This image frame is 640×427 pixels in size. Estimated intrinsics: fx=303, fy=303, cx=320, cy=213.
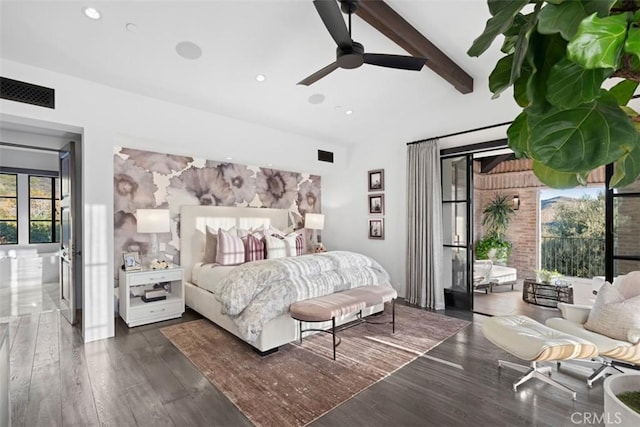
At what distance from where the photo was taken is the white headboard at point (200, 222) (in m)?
4.63

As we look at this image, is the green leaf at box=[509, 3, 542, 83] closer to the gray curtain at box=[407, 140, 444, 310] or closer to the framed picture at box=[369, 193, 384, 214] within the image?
the gray curtain at box=[407, 140, 444, 310]

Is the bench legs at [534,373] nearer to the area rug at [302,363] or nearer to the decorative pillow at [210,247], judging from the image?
the area rug at [302,363]

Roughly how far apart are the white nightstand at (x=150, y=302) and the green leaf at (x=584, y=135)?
4333 millimetres

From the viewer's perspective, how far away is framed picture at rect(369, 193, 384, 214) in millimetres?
5426

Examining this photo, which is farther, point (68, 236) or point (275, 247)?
point (275, 247)

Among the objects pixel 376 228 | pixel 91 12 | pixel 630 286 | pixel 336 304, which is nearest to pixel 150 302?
pixel 336 304

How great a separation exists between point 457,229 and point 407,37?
9.29ft

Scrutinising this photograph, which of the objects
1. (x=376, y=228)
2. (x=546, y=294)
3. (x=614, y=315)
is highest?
(x=376, y=228)

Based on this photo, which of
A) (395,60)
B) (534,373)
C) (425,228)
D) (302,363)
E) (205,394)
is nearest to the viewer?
(205,394)

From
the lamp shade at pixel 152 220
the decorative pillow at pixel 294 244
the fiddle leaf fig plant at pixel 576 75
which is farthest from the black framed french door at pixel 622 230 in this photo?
the lamp shade at pixel 152 220

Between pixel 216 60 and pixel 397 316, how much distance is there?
12.8ft

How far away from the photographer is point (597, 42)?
43cm

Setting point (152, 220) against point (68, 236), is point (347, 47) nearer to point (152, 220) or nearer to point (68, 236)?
point (152, 220)

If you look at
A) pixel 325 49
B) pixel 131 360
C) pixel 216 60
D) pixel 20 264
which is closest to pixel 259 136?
pixel 216 60
